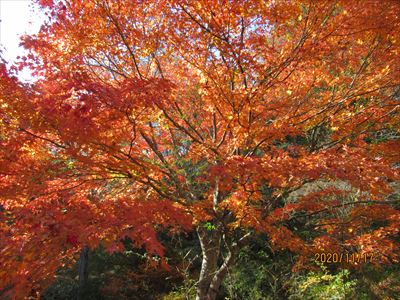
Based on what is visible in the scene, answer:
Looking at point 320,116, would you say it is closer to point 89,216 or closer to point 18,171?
point 89,216

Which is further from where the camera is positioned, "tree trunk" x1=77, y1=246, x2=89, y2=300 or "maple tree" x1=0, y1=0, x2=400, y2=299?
"tree trunk" x1=77, y1=246, x2=89, y2=300

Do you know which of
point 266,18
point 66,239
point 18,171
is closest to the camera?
point 66,239

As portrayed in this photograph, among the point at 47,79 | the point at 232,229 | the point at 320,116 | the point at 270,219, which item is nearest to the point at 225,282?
the point at 232,229

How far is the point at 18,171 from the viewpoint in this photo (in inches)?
174

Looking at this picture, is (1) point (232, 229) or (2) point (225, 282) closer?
(1) point (232, 229)

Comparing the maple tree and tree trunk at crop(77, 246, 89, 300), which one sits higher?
the maple tree

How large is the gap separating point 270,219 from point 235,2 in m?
3.87
